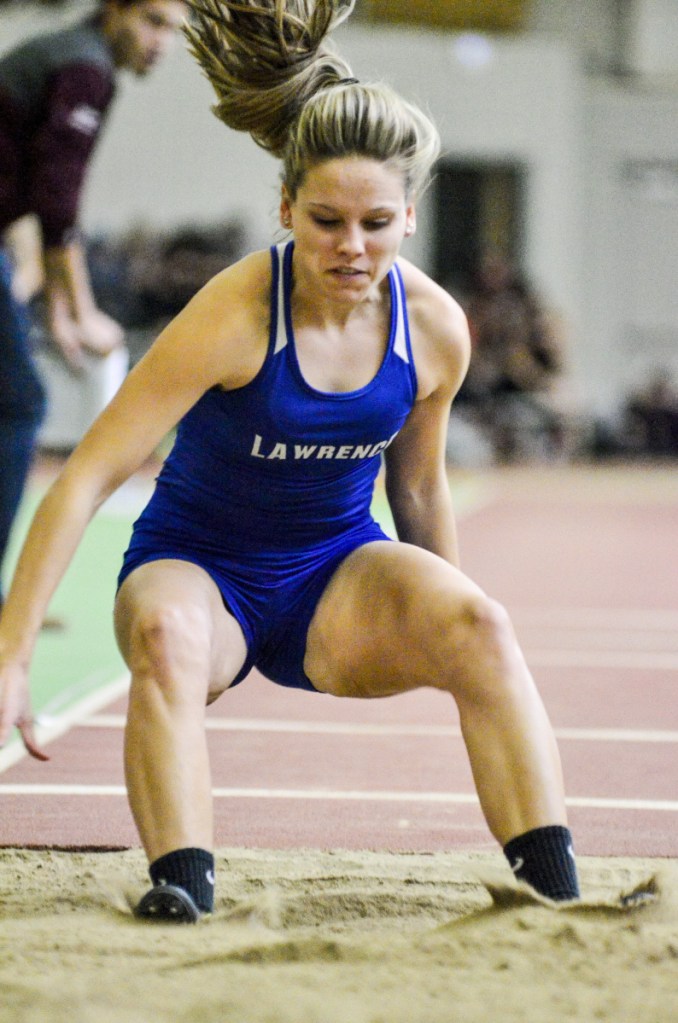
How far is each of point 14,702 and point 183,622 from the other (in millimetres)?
265

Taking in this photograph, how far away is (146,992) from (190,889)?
1.08ft

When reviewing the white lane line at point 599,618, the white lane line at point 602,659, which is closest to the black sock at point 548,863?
the white lane line at point 602,659

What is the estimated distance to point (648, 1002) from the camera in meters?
1.73

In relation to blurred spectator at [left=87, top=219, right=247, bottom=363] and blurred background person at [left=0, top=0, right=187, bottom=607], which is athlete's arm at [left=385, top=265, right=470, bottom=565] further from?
blurred spectator at [left=87, top=219, right=247, bottom=363]

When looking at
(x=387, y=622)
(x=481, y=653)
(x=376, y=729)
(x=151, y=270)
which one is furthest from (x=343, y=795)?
(x=151, y=270)

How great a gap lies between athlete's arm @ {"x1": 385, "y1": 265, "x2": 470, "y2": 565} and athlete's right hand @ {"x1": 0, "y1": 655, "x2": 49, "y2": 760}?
2.48 ft

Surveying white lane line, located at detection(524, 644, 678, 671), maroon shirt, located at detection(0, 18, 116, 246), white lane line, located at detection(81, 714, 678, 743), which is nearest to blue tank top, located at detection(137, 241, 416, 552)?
white lane line, located at detection(81, 714, 678, 743)

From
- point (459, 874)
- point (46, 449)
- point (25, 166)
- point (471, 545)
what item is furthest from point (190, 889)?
point (46, 449)

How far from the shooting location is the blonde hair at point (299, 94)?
221 cm

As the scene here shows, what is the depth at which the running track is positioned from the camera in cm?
273

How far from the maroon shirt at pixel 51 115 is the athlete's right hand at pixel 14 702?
2063 millimetres

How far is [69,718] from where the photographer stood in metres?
3.66

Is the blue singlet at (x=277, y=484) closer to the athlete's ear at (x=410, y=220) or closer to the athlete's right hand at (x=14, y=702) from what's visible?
the athlete's ear at (x=410, y=220)

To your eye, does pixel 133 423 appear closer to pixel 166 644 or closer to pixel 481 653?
pixel 166 644
